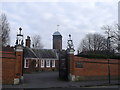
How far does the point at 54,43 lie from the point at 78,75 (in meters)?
42.1

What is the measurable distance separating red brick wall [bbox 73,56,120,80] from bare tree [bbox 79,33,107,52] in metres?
29.1

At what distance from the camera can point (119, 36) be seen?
3672cm

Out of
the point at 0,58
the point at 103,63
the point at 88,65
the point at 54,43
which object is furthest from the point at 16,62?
the point at 54,43

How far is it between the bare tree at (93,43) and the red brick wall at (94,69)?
29.1 meters

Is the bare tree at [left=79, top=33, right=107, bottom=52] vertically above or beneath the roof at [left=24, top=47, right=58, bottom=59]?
above

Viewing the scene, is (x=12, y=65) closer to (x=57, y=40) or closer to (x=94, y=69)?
(x=94, y=69)

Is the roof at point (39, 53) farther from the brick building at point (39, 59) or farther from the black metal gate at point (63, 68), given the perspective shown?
the black metal gate at point (63, 68)

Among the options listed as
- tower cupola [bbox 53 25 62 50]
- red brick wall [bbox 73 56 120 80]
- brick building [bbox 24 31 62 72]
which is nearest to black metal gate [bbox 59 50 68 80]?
red brick wall [bbox 73 56 120 80]

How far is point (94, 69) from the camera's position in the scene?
69.9ft

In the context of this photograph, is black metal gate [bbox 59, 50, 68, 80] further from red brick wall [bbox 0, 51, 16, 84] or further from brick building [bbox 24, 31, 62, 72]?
brick building [bbox 24, 31, 62, 72]

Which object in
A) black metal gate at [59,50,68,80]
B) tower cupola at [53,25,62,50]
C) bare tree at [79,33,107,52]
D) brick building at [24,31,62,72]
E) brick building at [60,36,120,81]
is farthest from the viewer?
tower cupola at [53,25,62,50]

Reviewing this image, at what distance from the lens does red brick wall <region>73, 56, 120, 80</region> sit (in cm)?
2036

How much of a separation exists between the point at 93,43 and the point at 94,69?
37.6 m

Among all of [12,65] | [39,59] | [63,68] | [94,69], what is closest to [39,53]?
[39,59]
